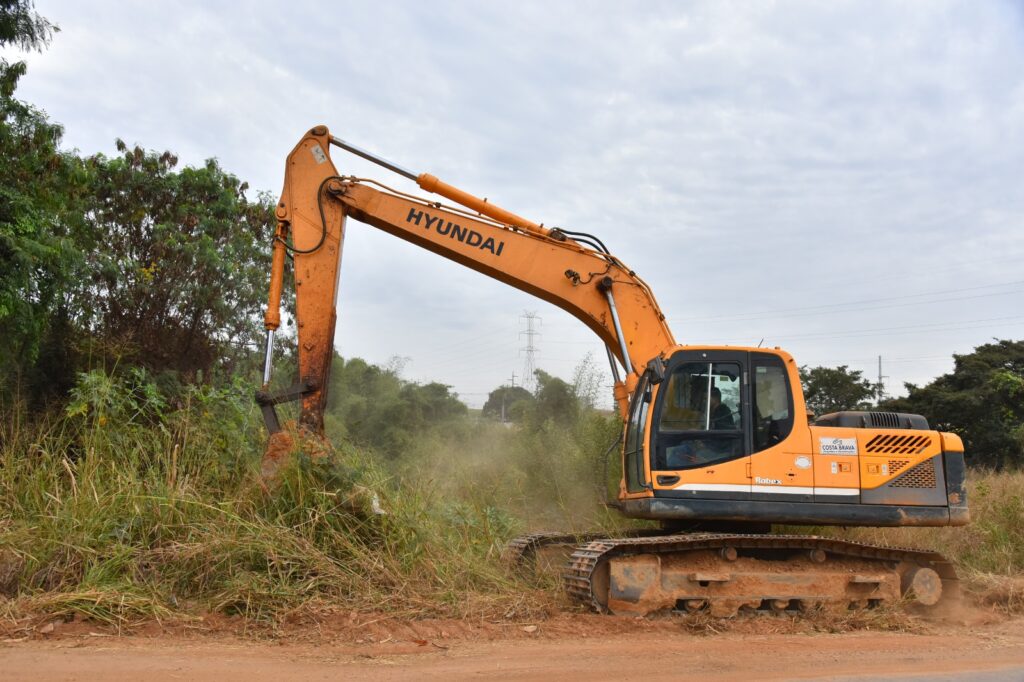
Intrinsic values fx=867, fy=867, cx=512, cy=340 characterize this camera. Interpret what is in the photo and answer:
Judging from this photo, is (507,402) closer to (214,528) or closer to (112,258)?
(112,258)

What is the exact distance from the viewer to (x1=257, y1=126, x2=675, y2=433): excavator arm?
8336mm

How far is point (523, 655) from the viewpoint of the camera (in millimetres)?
6133

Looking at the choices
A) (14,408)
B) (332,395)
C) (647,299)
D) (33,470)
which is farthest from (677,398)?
(332,395)

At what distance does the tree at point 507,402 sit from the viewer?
17562mm

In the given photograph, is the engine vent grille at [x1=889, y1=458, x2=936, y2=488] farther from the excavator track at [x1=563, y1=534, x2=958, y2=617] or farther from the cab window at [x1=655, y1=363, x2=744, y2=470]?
the cab window at [x1=655, y1=363, x2=744, y2=470]

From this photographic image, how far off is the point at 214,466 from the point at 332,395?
36.9ft

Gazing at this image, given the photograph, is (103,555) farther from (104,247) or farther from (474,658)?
(104,247)

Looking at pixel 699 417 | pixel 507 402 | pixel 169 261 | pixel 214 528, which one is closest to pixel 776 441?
pixel 699 417

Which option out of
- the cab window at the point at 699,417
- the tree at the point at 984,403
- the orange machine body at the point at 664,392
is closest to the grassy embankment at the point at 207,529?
the orange machine body at the point at 664,392

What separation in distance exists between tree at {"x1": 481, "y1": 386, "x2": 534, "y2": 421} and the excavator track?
30.9ft

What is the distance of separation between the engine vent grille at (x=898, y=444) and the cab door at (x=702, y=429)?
1252 mm

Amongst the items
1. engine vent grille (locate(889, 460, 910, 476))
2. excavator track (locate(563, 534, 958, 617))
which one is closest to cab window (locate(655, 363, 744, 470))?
excavator track (locate(563, 534, 958, 617))

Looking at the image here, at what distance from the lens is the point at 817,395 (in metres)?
28.0

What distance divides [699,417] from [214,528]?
14.3ft
